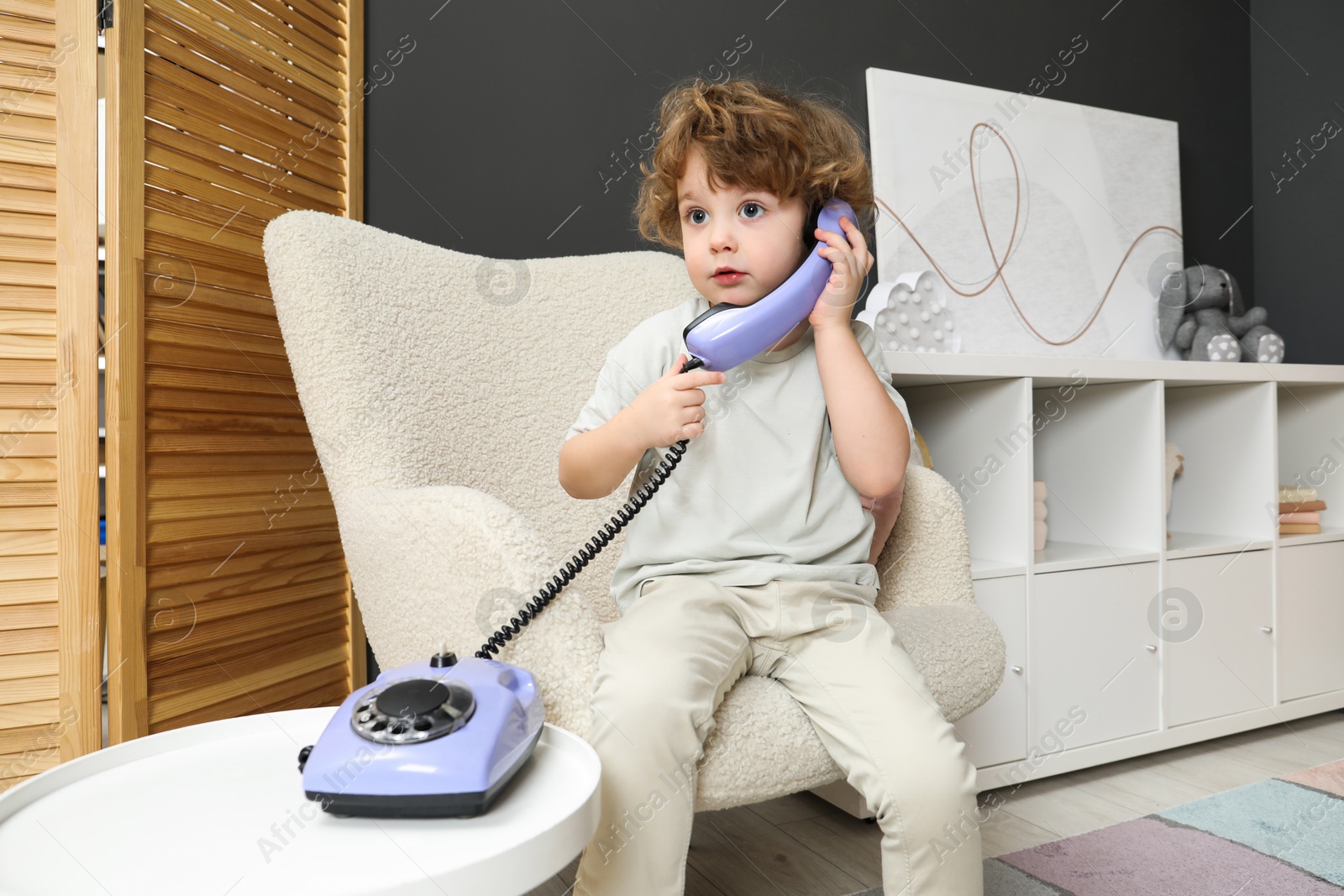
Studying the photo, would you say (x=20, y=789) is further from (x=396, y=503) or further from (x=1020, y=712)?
(x=1020, y=712)

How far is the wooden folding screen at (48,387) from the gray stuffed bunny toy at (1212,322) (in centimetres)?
221

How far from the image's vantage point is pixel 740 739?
2.43ft

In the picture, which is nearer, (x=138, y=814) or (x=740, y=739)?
(x=138, y=814)

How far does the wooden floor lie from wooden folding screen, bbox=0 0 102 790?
664 millimetres

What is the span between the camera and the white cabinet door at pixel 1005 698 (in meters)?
1.47

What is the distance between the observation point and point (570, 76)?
1.64 meters

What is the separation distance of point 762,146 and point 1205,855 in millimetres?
1203

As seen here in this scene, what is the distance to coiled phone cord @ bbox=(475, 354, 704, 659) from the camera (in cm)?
71

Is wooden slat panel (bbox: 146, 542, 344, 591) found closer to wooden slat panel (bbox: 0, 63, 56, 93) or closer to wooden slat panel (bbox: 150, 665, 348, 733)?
wooden slat panel (bbox: 150, 665, 348, 733)

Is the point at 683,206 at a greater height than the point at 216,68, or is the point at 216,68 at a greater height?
the point at 216,68

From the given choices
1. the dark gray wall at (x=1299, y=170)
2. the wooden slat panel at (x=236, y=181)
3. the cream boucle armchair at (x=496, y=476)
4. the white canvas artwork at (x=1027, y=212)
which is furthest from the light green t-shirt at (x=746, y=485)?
the dark gray wall at (x=1299, y=170)

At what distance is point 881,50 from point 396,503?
65.2 inches

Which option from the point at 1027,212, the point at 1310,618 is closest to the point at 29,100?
the point at 1027,212

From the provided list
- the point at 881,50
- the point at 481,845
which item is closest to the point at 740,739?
the point at 481,845
